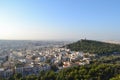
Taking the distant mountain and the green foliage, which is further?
the distant mountain

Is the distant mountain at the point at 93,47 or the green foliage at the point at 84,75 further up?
the distant mountain at the point at 93,47

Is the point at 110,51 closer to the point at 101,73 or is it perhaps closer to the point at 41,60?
the point at 41,60

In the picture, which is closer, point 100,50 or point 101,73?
point 101,73

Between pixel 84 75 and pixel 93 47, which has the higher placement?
pixel 93 47

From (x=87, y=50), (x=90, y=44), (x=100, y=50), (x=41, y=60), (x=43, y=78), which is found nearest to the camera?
(x=43, y=78)

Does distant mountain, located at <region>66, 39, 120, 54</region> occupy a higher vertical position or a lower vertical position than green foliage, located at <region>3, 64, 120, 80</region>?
higher

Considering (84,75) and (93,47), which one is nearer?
(84,75)

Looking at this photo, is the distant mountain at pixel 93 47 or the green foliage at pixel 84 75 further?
the distant mountain at pixel 93 47

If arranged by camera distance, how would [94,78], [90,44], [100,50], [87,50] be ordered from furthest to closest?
[90,44], [87,50], [100,50], [94,78]

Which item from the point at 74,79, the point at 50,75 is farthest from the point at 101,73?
the point at 50,75
